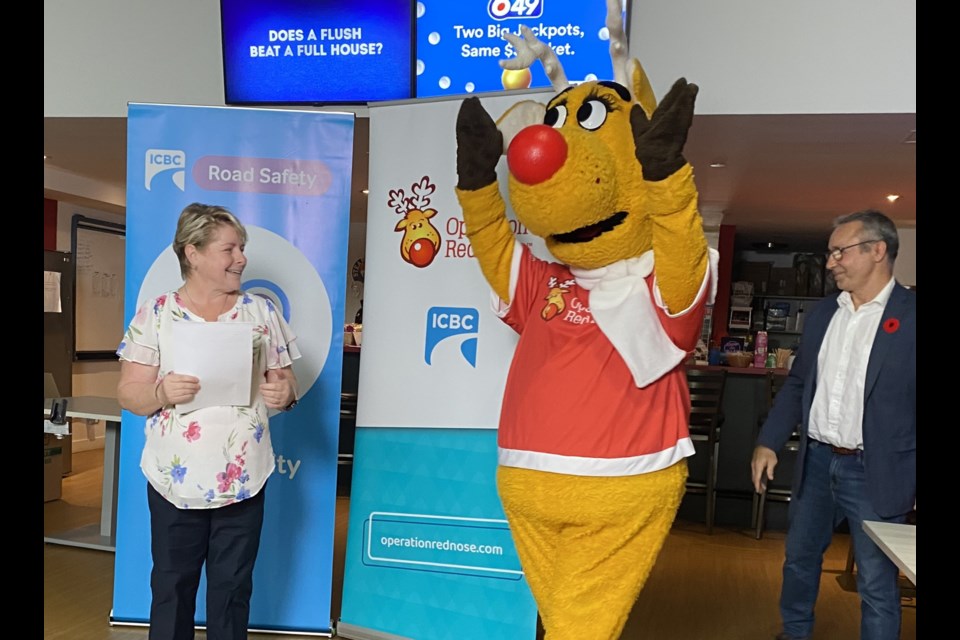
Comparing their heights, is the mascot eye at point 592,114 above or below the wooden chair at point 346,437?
above

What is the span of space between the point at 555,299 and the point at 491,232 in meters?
0.25

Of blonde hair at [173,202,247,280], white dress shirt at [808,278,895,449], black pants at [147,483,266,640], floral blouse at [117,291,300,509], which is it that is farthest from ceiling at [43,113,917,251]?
black pants at [147,483,266,640]

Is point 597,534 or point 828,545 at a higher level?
point 597,534

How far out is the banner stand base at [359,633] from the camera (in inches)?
117

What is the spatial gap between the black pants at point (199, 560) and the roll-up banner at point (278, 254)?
0.62 m

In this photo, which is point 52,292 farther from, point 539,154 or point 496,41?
point 539,154

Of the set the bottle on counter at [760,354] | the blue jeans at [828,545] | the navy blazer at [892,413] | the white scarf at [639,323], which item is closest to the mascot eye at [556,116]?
the white scarf at [639,323]

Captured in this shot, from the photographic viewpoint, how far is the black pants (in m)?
2.33

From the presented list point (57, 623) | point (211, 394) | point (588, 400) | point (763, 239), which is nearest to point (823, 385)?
point (588, 400)

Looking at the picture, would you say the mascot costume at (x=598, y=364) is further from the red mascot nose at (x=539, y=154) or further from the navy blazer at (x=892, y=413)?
the navy blazer at (x=892, y=413)

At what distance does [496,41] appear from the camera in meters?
3.24

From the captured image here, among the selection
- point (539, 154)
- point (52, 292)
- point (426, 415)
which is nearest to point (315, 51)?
point (426, 415)

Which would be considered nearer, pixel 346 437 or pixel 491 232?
pixel 491 232

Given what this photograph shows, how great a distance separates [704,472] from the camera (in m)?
5.18
